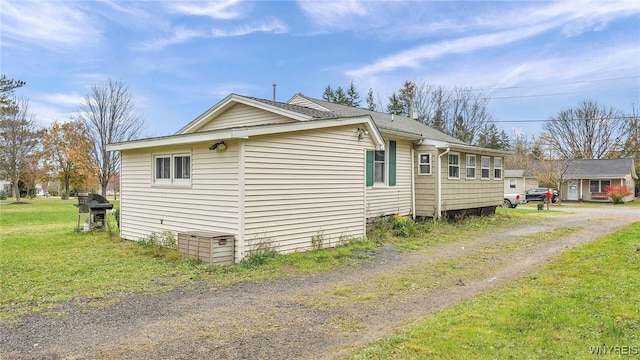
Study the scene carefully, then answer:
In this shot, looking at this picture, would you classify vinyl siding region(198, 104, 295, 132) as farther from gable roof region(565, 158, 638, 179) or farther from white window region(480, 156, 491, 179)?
gable roof region(565, 158, 638, 179)

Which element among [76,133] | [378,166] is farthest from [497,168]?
[76,133]

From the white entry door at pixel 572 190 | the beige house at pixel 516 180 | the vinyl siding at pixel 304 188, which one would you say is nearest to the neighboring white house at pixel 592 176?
the white entry door at pixel 572 190

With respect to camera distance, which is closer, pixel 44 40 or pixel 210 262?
pixel 210 262

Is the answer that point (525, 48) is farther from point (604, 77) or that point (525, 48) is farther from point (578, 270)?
point (578, 270)

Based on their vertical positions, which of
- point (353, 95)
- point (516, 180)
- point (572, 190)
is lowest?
point (572, 190)

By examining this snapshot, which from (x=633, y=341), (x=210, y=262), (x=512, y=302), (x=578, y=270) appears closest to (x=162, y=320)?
(x=210, y=262)

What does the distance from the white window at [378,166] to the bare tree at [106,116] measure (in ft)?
72.2

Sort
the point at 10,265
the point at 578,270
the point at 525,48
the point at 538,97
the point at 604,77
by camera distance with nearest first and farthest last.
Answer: the point at 578,270 → the point at 10,265 → the point at 525,48 → the point at 604,77 → the point at 538,97

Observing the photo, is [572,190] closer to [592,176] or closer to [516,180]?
[592,176]

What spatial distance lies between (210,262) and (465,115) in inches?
1422

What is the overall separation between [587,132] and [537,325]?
45.0 m

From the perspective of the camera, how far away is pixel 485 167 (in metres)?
16.2

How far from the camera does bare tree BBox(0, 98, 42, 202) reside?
28.9 m

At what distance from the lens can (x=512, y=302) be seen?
484 cm
